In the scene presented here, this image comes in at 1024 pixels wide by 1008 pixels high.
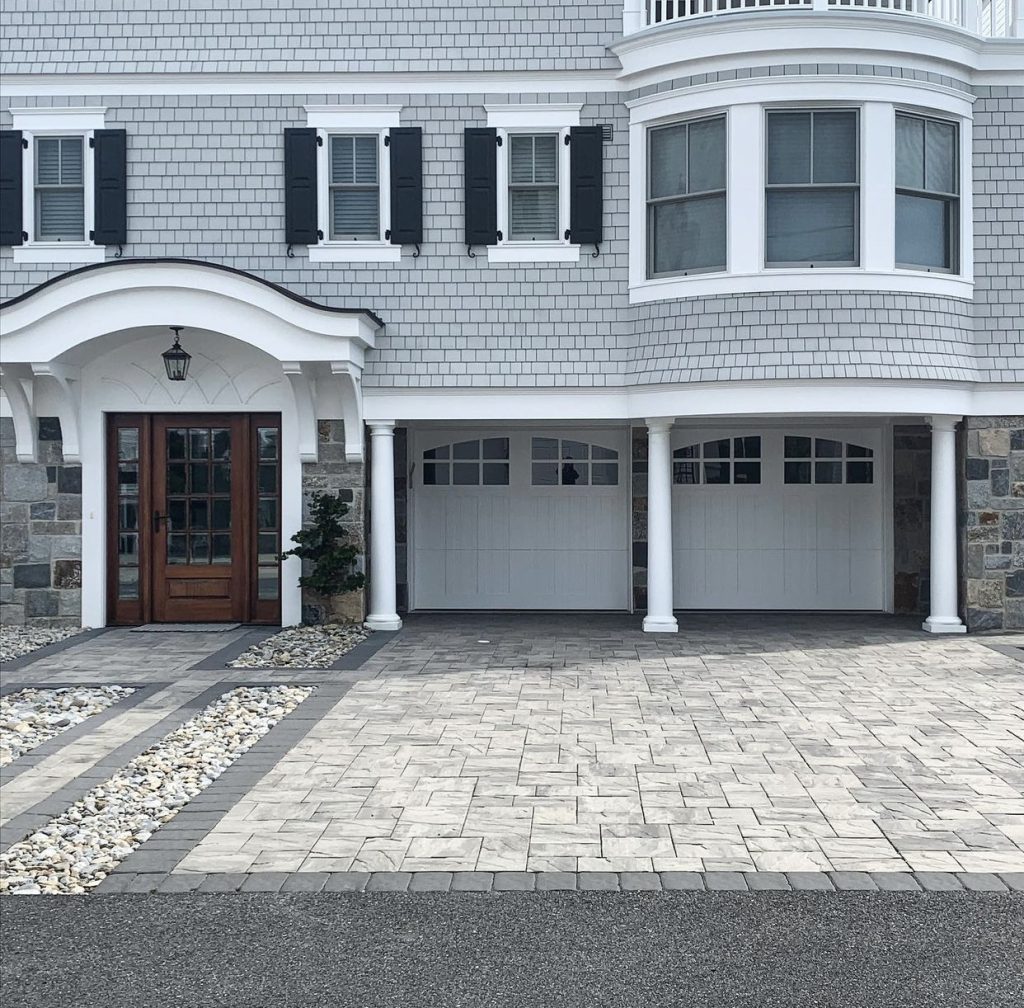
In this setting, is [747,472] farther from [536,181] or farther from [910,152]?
[536,181]

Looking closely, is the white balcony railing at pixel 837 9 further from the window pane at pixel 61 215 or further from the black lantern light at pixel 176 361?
the window pane at pixel 61 215

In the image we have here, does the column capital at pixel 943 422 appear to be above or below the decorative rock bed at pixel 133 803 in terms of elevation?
above

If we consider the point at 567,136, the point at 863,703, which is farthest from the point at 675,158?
the point at 863,703

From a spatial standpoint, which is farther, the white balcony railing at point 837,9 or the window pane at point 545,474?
the window pane at point 545,474

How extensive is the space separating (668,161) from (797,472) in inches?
167

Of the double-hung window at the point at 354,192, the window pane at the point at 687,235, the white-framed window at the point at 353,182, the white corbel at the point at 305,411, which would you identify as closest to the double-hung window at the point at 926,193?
the window pane at the point at 687,235

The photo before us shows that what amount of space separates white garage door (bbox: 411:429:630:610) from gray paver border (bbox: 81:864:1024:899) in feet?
31.5

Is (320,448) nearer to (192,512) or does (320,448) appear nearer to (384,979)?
(192,512)

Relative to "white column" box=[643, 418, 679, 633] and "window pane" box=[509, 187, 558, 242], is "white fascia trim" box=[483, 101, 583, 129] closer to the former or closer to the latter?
"window pane" box=[509, 187, 558, 242]

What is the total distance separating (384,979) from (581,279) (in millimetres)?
9460

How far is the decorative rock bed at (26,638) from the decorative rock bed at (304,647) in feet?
7.06

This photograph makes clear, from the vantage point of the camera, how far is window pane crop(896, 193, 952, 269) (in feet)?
39.4

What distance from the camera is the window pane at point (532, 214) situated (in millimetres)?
12758

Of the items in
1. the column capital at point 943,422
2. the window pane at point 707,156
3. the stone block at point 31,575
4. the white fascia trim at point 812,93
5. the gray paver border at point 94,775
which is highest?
the white fascia trim at point 812,93
